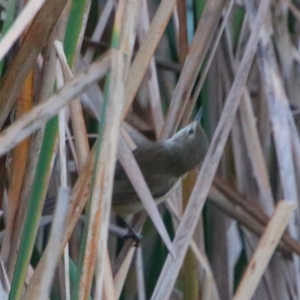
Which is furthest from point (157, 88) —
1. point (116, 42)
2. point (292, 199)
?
point (116, 42)

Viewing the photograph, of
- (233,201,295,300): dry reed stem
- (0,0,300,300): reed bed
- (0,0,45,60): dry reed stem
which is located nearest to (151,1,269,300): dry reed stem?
(0,0,300,300): reed bed

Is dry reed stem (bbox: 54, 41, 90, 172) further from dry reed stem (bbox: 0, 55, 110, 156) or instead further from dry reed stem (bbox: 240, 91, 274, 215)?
dry reed stem (bbox: 240, 91, 274, 215)

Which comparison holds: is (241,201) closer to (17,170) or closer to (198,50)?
(198,50)

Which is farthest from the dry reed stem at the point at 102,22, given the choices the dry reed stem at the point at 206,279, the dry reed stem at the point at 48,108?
the dry reed stem at the point at 48,108

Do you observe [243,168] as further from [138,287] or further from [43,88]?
[43,88]

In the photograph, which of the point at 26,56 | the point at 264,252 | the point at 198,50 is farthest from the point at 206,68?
the point at 26,56

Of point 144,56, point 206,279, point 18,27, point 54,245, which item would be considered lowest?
point 206,279
